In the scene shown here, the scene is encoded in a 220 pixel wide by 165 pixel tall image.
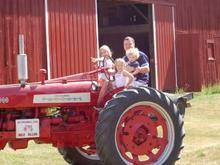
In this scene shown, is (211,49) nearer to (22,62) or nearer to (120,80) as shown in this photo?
(120,80)

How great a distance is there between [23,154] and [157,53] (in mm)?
14052

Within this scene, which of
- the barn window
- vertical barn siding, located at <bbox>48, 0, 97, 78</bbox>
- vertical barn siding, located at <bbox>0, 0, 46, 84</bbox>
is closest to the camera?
vertical barn siding, located at <bbox>0, 0, 46, 84</bbox>

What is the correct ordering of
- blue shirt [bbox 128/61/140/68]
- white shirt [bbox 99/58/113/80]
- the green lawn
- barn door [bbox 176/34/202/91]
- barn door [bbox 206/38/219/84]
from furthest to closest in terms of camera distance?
barn door [bbox 206/38/219/84]
barn door [bbox 176/34/202/91]
the green lawn
blue shirt [bbox 128/61/140/68]
white shirt [bbox 99/58/113/80]

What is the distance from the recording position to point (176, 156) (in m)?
7.17

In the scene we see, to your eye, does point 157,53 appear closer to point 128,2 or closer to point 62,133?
point 128,2

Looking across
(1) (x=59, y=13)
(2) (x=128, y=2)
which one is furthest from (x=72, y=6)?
(2) (x=128, y=2)

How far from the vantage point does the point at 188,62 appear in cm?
2528

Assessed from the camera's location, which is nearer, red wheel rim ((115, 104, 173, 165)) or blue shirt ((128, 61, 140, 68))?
red wheel rim ((115, 104, 173, 165))

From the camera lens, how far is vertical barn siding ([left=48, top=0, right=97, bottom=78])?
715 inches


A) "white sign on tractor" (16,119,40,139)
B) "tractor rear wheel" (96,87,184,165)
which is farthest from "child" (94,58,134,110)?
"white sign on tractor" (16,119,40,139)

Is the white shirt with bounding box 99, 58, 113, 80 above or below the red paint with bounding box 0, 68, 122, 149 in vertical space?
above

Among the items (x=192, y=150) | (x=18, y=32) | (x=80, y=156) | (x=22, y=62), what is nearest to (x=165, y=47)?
(x=18, y=32)

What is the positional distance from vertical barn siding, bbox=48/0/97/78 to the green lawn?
4289 millimetres

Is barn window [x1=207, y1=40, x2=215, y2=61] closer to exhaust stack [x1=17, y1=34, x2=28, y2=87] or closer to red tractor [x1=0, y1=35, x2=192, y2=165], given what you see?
red tractor [x1=0, y1=35, x2=192, y2=165]
